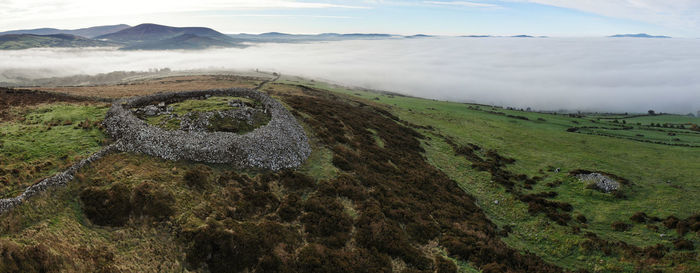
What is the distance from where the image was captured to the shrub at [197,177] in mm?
25047

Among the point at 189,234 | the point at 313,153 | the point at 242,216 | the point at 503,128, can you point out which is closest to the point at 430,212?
the point at 313,153

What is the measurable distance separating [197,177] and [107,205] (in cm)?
646

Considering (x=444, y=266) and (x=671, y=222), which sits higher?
(x=671, y=222)

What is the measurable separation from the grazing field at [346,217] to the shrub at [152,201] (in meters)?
0.08

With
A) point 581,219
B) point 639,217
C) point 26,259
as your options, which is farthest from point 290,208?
point 639,217

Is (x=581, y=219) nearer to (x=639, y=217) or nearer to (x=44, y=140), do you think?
(x=639, y=217)

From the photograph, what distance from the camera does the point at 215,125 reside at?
34.6m

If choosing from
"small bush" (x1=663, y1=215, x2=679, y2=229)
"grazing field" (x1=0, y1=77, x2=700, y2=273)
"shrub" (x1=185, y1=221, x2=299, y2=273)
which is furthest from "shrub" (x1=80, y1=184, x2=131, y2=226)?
"small bush" (x1=663, y1=215, x2=679, y2=229)

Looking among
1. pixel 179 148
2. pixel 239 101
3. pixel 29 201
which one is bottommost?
pixel 29 201

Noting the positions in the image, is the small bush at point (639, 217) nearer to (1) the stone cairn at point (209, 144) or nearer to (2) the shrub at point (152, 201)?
(1) the stone cairn at point (209, 144)

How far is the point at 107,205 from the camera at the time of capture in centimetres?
2048

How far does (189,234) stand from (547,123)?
12215 cm

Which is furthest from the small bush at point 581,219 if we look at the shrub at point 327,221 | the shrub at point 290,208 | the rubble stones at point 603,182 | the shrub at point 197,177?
the shrub at point 197,177

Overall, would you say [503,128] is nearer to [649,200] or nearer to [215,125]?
[649,200]
